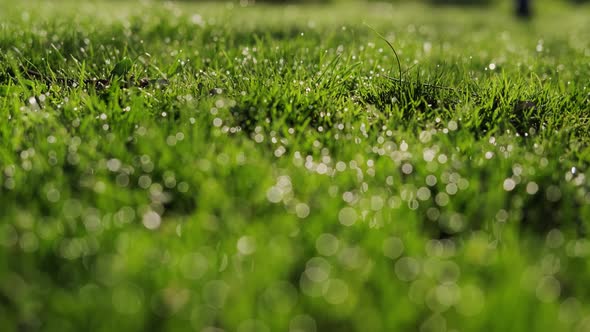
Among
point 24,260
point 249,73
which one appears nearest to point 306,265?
point 24,260

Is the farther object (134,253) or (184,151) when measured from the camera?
(184,151)

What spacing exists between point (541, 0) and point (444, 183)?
22052mm

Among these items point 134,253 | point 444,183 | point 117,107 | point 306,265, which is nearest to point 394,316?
point 306,265

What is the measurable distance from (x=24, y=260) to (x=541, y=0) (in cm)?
2318

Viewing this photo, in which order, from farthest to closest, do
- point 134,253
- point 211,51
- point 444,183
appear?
point 211,51, point 444,183, point 134,253

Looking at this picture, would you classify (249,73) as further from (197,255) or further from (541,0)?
(541,0)

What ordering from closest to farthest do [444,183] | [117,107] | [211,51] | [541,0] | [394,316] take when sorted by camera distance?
[394,316]
[444,183]
[117,107]
[211,51]
[541,0]

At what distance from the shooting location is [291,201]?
208 cm

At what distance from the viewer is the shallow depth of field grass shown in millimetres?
1509

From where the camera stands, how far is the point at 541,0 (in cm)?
2166

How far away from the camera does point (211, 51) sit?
13.5 feet

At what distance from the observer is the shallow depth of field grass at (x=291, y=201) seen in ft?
4.95

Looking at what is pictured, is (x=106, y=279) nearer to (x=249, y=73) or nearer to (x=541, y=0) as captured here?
(x=249, y=73)

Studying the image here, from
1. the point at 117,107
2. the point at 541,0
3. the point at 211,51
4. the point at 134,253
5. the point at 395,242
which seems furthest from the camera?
the point at 541,0
